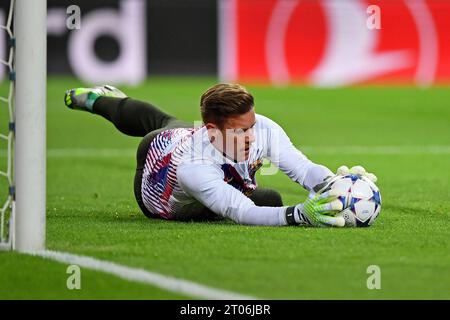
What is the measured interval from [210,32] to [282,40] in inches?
58.0

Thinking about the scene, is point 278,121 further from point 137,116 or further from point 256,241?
point 256,241

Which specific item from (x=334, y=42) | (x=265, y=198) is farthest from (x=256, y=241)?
(x=334, y=42)

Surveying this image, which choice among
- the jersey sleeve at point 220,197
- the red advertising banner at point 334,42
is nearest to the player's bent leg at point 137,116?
the jersey sleeve at point 220,197

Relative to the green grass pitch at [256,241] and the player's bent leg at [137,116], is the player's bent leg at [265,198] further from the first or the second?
the player's bent leg at [137,116]

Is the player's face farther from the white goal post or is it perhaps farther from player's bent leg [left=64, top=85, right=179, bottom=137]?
A: the white goal post

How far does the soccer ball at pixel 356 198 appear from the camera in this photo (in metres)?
6.09

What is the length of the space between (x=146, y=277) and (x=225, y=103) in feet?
5.02

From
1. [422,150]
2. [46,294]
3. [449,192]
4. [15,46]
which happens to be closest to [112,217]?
[15,46]

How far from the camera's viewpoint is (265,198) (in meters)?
6.87

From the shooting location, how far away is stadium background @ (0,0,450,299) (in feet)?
16.6

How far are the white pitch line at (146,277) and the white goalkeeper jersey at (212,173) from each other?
3.29 ft

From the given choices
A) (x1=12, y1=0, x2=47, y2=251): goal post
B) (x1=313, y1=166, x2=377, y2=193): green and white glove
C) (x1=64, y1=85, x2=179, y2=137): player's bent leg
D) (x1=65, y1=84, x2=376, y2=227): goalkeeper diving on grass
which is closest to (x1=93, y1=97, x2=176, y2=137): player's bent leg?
(x1=64, y1=85, x2=179, y2=137): player's bent leg

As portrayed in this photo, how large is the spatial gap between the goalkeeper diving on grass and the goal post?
105cm

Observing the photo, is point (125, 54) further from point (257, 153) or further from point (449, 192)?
point (257, 153)
